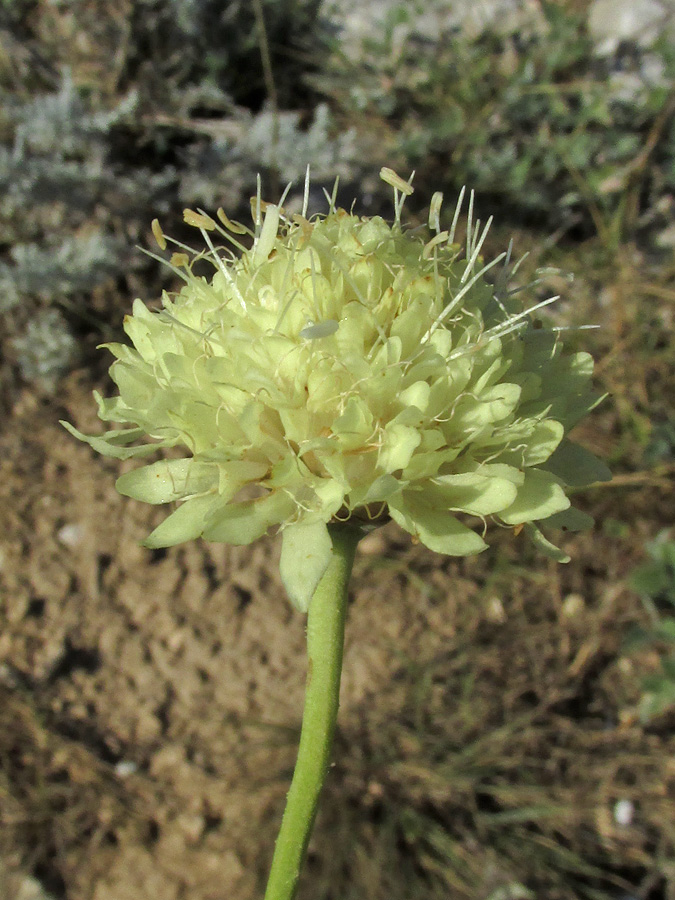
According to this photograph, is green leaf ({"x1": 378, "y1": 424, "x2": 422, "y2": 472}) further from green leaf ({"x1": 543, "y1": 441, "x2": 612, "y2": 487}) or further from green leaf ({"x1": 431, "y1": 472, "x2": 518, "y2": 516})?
green leaf ({"x1": 543, "y1": 441, "x2": 612, "y2": 487})

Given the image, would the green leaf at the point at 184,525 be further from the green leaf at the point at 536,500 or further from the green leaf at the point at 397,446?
the green leaf at the point at 536,500

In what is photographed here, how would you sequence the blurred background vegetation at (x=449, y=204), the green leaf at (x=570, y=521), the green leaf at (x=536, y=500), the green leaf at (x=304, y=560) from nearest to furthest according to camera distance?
the green leaf at (x=304, y=560) < the green leaf at (x=536, y=500) < the green leaf at (x=570, y=521) < the blurred background vegetation at (x=449, y=204)

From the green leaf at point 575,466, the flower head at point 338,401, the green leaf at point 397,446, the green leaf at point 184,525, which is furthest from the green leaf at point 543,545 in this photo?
the green leaf at point 184,525

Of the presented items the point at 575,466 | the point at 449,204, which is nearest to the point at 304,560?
the point at 575,466

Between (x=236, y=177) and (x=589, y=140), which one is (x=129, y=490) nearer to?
(x=236, y=177)

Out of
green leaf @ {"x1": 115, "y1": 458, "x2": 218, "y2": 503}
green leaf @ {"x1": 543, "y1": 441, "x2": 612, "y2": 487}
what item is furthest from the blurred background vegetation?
green leaf @ {"x1": 115, "y1": 458, "x2": 218, "y2": 503}

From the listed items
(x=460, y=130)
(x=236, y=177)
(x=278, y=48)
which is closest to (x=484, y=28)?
(x=460, y=130)
